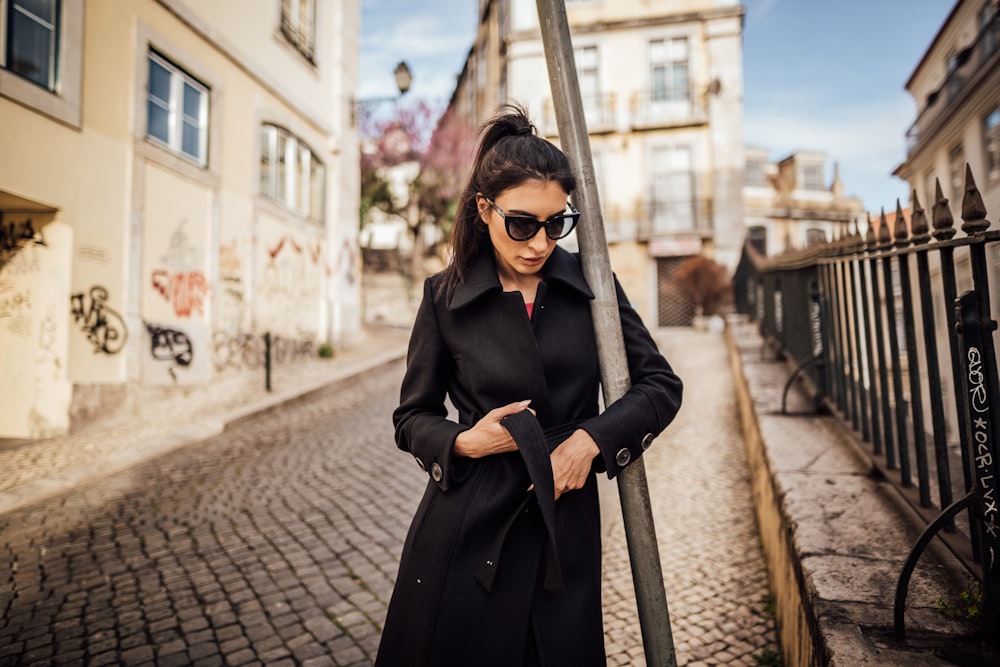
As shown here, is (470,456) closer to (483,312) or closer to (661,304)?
(483,312)

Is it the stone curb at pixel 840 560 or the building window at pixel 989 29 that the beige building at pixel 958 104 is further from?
the stone curb at pixel 840 560

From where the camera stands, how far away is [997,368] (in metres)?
1.60

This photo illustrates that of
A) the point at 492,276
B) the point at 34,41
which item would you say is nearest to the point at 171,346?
the point at 34,41

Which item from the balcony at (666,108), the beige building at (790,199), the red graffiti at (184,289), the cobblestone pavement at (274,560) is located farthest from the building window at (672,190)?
the cobblestone pavement at (274,560)

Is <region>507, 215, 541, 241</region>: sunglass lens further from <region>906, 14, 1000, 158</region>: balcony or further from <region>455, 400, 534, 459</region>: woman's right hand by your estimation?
<region>906, 14, 1000, 158</region>: balcony

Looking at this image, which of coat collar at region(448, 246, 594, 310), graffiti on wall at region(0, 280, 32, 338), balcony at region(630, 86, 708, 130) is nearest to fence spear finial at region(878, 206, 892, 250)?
coat collar at region(448, 246, 594, 310)

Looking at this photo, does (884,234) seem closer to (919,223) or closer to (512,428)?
(919,223)

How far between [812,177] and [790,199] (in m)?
3.07

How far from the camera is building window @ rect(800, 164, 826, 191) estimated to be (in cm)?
3462

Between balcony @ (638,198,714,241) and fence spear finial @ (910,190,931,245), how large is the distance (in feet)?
68.1

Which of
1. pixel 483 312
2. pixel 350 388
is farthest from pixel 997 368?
pixel 350 388

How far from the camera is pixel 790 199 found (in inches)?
1307

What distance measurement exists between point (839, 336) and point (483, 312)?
295 centimetres

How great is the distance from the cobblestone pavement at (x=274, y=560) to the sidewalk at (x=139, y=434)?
0.90 feet
